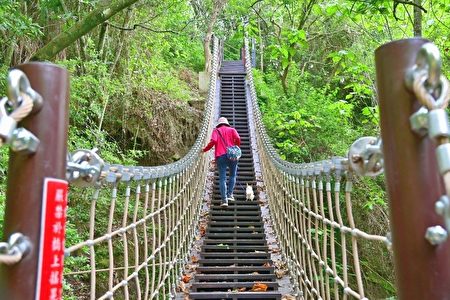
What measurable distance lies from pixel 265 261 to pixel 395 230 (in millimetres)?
2455

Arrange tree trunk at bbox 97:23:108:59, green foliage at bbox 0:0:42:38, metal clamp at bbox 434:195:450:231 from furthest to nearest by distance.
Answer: tree trunk at bbox 97:23:108:59 → green foliage at bbox 0:0:42:38 → metal clamp at bbox 434:195:450:231

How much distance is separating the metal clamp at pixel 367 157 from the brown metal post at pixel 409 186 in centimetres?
13

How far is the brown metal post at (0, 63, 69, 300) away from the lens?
0.59 metres

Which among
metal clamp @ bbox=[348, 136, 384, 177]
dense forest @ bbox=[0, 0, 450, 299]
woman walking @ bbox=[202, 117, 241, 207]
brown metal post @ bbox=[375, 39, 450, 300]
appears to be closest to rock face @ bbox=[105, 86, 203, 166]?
dense forest @ bbox=[0, 0, 450, 299]

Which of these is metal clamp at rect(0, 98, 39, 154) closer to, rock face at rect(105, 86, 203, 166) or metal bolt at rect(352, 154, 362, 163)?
metal bolt at rect(352, 154, 362, 163)

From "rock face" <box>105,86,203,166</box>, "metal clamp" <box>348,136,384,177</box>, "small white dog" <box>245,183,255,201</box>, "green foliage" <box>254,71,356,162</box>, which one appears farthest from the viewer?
"green foliage" <box>254,71,356,162</box>

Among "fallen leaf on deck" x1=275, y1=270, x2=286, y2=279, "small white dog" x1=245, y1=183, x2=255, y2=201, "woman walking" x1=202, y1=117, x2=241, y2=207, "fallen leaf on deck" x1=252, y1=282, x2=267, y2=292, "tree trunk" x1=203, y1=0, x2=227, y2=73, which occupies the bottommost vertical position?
"fallen leaf on deck" x1=252, y1=282, x2=267, y2=292

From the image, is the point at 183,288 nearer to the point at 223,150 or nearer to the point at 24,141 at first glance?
the point at 223,150

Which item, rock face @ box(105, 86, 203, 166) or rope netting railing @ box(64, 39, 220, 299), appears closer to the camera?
rope netting railing @ box(64, 39, 220, 299)

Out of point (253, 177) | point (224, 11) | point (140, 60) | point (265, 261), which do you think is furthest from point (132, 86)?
point (224, 11)

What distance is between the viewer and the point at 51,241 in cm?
62

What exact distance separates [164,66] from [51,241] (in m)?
6.50

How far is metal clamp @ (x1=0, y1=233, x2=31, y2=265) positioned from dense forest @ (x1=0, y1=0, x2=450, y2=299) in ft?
5.57

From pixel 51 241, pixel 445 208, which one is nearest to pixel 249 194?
pixel 51 241
